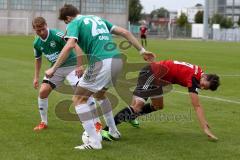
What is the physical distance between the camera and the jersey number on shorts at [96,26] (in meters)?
7.29

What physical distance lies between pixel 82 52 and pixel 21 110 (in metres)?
3.67

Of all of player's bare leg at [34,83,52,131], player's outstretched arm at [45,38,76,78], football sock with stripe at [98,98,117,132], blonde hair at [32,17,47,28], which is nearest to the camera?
player's outstretched arm at [45,38,76,78]

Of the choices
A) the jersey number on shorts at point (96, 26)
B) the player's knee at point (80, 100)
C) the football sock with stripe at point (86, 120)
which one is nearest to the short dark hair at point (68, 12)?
the jersey number on shorts at point (96, 26)

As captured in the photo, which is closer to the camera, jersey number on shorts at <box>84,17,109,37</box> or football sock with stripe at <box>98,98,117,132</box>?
jersey number on shorts at <box>84,17,109,37</box>

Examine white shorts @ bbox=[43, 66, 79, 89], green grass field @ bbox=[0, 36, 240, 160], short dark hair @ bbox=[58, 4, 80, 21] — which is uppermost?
short dark hair @ bbox=[58, 4, 80, 21]

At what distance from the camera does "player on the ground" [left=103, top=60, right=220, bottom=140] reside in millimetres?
7945

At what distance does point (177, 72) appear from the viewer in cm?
821

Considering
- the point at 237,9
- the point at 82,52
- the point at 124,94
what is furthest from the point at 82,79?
the point at 237,9

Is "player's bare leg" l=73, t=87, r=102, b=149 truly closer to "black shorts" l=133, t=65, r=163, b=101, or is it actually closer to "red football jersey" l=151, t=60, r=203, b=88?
"black shorts" l=133, t=65, r=163, b=101

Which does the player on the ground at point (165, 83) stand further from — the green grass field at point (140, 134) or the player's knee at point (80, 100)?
the player's knee at point (80, 100)

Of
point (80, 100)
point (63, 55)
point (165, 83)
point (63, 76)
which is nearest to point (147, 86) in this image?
point (165, 83)

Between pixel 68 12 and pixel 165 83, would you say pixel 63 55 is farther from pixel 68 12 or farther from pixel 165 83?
pixel 165 83

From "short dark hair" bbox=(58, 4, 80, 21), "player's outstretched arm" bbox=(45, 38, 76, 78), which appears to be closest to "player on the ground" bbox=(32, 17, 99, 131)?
"short dark hair" bbox=(58, 4, 80, 21)

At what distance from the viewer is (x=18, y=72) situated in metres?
19.3
